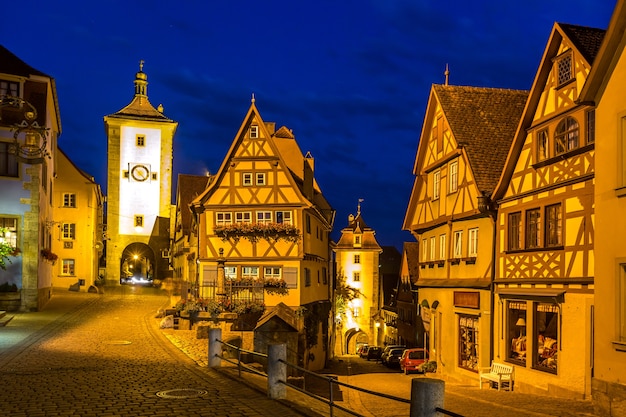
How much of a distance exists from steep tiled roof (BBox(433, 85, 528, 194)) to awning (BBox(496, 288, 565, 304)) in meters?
3.42

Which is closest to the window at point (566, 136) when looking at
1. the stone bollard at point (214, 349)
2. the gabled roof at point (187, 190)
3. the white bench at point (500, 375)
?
the white bench at point (500, 375)

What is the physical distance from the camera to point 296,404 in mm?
11562

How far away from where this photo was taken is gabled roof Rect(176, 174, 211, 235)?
4628 centimetres

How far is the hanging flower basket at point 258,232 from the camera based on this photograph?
3266 centimetres

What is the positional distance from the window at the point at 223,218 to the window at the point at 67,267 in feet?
58.0

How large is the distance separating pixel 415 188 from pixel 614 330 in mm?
14947

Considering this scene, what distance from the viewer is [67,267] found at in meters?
46.3

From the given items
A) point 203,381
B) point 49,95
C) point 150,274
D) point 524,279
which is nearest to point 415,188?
point 524,279

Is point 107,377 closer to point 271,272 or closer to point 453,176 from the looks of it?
point 453,176

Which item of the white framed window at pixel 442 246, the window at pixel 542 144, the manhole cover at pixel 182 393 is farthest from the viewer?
the white framed window at pixel 442 246

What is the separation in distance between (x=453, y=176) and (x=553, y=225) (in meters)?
6.29

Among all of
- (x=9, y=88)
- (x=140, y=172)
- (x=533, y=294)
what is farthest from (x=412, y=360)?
(x=140, y=172)

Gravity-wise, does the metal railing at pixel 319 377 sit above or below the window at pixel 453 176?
below

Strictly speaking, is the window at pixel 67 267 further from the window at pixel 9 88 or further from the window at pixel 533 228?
the window at pixel 533 228
